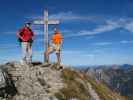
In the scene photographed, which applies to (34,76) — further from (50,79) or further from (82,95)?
(82,95)

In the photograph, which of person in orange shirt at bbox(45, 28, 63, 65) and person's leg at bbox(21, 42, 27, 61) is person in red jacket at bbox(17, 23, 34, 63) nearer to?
person's leg at bbox(21, 42, 27, 61)

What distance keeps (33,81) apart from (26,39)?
4381mm

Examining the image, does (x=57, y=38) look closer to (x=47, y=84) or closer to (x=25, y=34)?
(x=25, y=34)

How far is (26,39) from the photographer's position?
28391 mm

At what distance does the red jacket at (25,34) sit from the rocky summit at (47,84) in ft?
8.98

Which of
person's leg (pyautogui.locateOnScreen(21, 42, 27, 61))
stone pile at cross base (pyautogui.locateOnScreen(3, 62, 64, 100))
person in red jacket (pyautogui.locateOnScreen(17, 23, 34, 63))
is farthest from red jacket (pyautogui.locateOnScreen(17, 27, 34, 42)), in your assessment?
stone pile at cross base (pyautogui.locateOnScreen(3, 62, 64, 100))

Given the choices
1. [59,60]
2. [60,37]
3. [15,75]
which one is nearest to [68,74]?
[59,60]

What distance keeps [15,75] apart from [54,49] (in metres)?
5.81

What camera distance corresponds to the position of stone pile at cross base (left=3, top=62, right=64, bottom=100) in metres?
25.3

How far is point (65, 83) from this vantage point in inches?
1111

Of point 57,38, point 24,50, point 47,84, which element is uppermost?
point 57,38

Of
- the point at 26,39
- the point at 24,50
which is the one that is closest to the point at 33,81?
the point at 24,50

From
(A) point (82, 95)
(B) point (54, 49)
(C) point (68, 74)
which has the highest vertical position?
(B) point (54, 49)

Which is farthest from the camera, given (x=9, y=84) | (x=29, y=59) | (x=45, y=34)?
(x=45, y=34)
